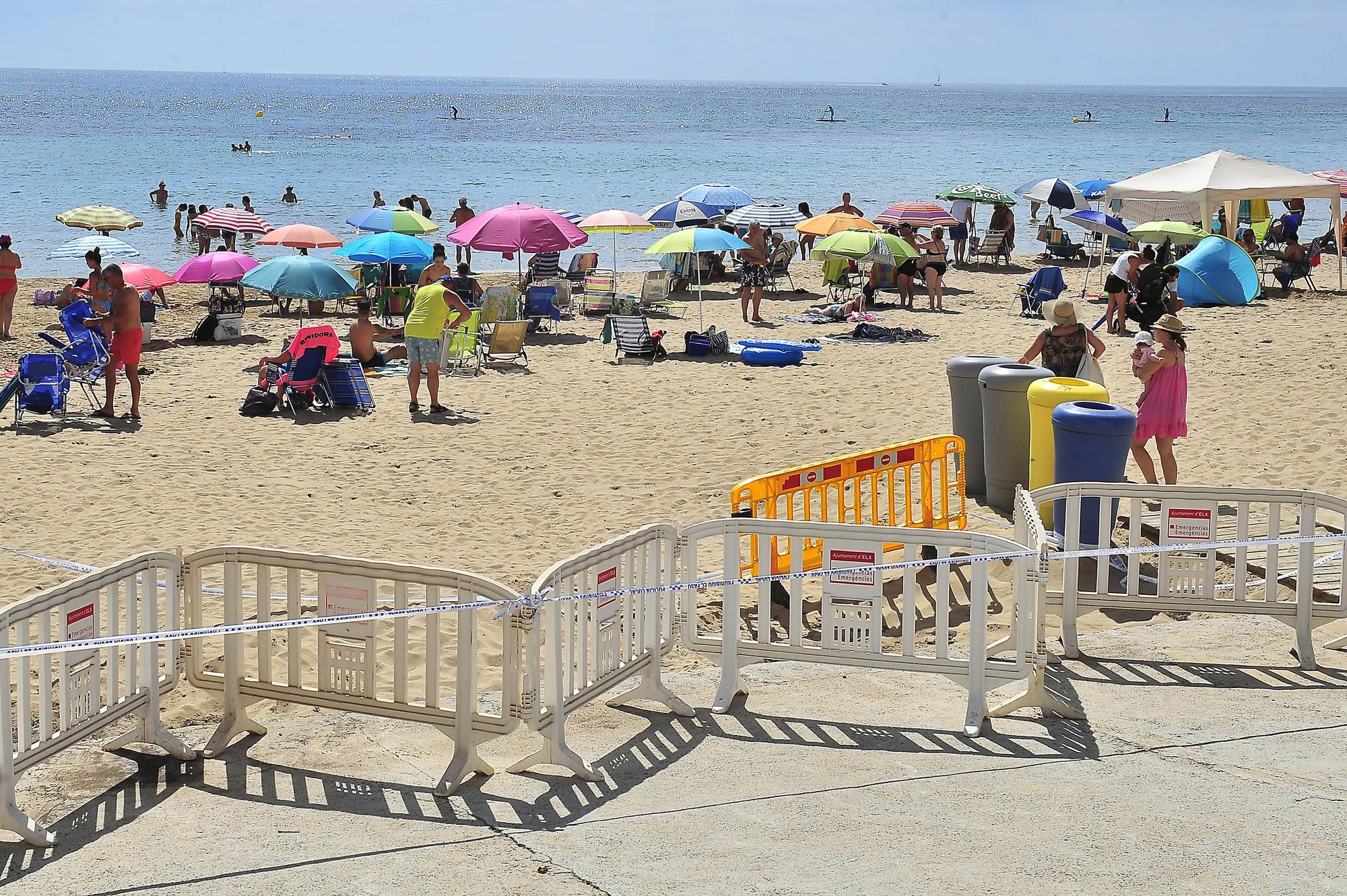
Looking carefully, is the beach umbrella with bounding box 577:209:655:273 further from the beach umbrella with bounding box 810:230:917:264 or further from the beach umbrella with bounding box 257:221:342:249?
the beach umbrella with bounding box 257:221:342:249

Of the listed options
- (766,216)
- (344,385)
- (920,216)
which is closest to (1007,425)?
(344,385)

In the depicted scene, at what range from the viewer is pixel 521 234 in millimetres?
16328

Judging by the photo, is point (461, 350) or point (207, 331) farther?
point (207, 331)

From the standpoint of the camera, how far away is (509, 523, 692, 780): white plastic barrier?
4766mm

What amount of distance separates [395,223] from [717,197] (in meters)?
5.47

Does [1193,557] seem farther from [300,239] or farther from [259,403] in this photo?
[300,239]

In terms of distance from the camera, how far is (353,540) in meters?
8.27

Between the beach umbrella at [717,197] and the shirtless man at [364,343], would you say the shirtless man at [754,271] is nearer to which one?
the beach umbrella at [717,197]

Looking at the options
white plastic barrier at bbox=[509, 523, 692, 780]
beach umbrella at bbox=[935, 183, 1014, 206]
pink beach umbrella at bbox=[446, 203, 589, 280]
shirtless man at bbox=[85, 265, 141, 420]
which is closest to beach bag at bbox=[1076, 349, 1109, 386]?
white plastic barrier at bbox=[509, 523, 692, 780]

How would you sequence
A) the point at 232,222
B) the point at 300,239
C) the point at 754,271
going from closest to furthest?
1. the point at 754,271
2. the point at 300,239
3. the point at 232,222

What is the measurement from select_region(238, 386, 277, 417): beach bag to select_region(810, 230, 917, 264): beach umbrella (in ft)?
27.1

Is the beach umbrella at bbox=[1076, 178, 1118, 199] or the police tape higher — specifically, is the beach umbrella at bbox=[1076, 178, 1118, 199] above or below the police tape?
above

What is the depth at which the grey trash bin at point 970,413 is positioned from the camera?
9367mm

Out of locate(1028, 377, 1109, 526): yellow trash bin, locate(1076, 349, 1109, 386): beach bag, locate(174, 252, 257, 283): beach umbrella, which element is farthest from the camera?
locate(174, 252, 257, 283): beach umbrella
